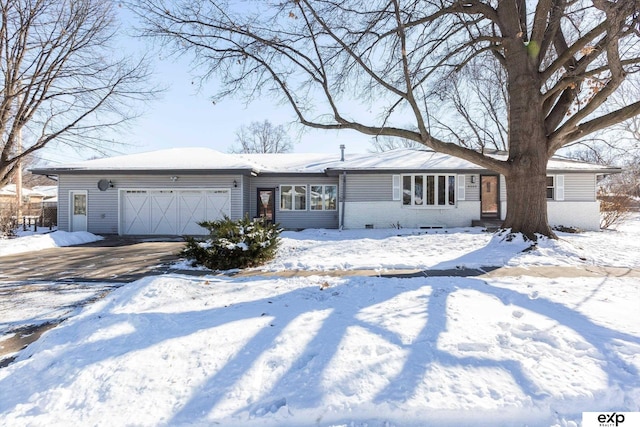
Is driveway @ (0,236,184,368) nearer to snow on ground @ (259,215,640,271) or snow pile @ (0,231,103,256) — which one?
snow pile @ (0,231,103,256)

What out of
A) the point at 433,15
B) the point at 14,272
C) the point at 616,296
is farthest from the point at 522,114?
the point at 14,272

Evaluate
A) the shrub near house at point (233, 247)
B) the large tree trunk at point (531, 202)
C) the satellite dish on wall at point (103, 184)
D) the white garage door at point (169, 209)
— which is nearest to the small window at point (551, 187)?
the large tree trunk at point (531, 202)

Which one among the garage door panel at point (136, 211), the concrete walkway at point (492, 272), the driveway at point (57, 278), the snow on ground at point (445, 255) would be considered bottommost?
the driveway at point (57, 278)

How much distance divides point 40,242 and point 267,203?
917 cm

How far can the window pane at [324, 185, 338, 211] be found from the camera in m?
17.1

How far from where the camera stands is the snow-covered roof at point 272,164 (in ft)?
49.3

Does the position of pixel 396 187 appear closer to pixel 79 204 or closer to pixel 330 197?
pixel 330 197

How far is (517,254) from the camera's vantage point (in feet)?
26.3

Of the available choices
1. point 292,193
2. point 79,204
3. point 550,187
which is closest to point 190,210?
point 292,193

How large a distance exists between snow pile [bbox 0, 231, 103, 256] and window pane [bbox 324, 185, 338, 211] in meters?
10.5

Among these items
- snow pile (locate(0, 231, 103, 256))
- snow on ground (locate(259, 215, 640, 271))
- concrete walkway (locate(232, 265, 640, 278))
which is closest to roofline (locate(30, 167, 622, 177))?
snow pile (locate(0, 231, 103, 256))

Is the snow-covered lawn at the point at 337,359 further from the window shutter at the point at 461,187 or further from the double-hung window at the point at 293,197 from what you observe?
the double-hung window at the point at 293,197

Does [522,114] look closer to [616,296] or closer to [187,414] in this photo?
[616,296]

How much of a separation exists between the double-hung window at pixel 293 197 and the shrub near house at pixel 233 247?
9.05 meters
